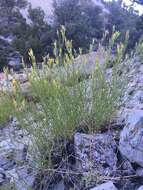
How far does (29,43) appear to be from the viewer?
9.02m

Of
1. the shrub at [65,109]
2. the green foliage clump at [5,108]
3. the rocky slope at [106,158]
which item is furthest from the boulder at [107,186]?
the green foliage clump at [5,108]

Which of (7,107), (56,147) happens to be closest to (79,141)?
(56,147)

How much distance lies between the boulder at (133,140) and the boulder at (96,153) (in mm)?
134

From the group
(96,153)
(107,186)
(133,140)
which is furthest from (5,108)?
(107,186)

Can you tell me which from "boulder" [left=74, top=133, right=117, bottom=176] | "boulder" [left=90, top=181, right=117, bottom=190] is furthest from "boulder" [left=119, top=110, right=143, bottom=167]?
"boulder" [left=90, top=181, right=117, bottom=190]

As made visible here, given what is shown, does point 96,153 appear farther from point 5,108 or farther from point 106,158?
point 5,108

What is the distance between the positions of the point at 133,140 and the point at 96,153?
357 mm

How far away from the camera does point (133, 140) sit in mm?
2824

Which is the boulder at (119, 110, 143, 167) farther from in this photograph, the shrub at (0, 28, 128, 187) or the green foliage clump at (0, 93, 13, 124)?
the green foliage clump at (0, 93, 13, 124)

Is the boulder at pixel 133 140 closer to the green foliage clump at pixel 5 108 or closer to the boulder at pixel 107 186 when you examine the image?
the boulder at pixel 107 186

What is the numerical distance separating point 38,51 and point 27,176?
599 cm

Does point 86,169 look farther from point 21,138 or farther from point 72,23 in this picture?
point 72,23

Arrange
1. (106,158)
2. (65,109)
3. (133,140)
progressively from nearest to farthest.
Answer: (133,140) → (106,158) → (65,109)

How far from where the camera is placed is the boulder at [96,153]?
2.99 meters
